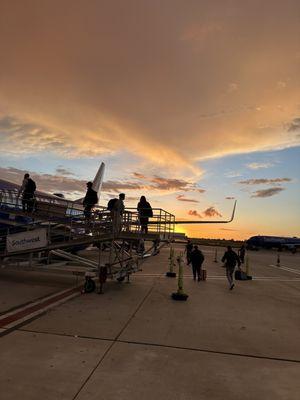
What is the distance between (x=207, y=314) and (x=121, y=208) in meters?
6.03

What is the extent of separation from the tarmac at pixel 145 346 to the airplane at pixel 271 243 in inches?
2870

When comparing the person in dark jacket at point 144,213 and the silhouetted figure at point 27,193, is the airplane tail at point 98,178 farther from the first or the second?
the person in dark jacket at point 144,213

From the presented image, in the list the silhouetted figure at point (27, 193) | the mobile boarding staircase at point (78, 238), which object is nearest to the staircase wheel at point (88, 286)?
the mobile boarding staircase at point (78, 238)

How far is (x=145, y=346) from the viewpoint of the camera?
309 inches

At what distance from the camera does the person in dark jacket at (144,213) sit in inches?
614

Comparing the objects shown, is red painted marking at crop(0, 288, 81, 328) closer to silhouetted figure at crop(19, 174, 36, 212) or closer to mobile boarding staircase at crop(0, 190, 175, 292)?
mobile boarding staircase at crop(0, 190, 175, 292)

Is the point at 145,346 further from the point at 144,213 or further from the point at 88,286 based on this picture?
the point at 144,213

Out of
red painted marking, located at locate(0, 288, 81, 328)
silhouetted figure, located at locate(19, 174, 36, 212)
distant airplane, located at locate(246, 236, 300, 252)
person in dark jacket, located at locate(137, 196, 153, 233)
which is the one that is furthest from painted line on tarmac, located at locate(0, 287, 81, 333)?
distant airplane, located at locate(246, 236, 300, 252)

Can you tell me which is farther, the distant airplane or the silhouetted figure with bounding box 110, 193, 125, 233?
the distant airplane

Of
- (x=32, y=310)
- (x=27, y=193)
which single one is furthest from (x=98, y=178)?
(x=32, y=310)

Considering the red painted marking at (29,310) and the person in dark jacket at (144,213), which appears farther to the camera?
the person in dark jacket at (144,213)

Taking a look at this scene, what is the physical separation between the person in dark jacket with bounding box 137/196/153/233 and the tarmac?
3035mm

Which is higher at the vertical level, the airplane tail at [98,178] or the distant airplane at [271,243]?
the airplane tail at [98,178]

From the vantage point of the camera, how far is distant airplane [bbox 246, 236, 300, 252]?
3297 inches
